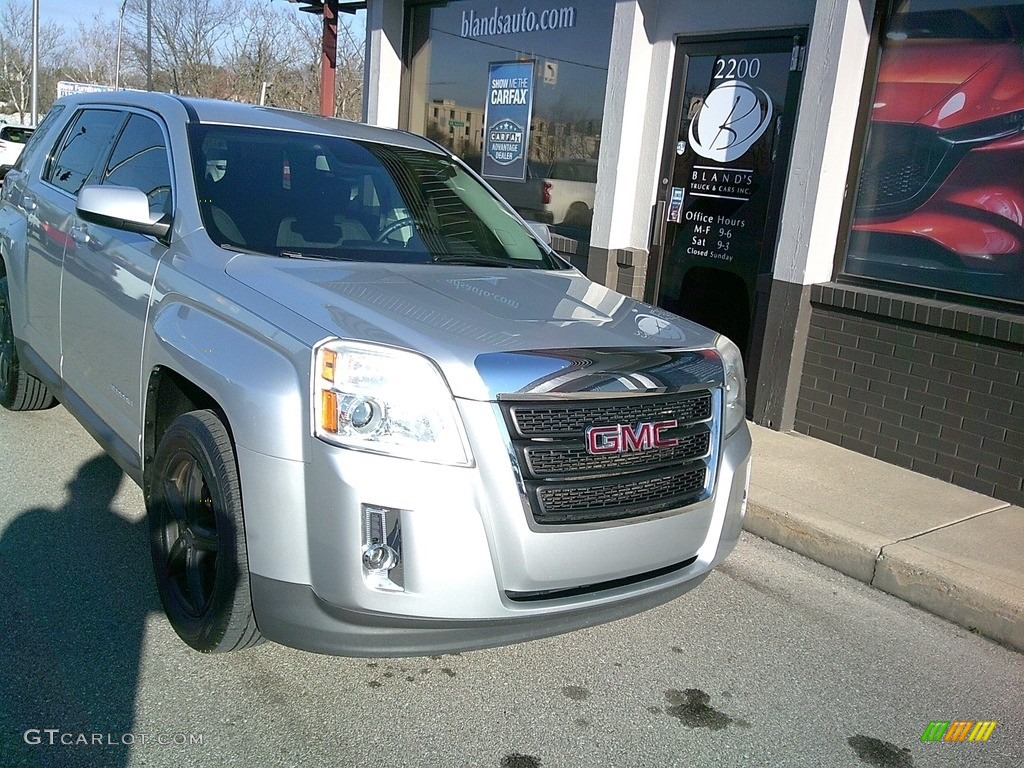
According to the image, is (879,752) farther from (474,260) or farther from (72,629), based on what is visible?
(72,629)

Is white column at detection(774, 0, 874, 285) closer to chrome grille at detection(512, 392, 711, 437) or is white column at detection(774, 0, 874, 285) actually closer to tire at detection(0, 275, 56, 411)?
chrome grille at detection(512, 392, 711, 437)

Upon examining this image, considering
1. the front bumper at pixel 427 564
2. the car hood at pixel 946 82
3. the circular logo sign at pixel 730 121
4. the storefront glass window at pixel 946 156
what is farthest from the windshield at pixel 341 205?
the circular logo sign at pixel 730 121

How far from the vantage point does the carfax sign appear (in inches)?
359

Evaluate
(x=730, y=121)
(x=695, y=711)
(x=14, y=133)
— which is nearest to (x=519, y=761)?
(x=695, y=711)

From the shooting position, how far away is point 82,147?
4.84 metres

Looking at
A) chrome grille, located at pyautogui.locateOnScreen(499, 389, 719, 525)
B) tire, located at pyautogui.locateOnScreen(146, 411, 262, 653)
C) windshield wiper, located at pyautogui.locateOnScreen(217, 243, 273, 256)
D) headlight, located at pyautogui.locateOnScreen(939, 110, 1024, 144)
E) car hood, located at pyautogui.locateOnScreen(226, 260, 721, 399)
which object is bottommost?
tire, located at pyautogui.locateOnScreen(146, 411, 262, 653)

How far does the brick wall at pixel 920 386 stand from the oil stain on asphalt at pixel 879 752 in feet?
9.11

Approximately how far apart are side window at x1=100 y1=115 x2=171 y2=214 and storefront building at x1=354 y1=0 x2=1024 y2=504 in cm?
408

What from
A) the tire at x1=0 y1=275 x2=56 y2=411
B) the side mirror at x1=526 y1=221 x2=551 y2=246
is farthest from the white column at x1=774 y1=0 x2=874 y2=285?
the tire at x1=0 y1=275 x2=56 y2=411

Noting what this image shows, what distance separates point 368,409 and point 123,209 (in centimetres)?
154

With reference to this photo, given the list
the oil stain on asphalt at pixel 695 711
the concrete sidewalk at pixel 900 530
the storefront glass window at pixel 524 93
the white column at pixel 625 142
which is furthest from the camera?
the storefront glass window at pixel 524 93

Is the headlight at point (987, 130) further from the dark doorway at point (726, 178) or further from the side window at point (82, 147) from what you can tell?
the side window at point (82, 147)

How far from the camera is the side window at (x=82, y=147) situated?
181 inches

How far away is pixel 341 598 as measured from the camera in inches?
102
